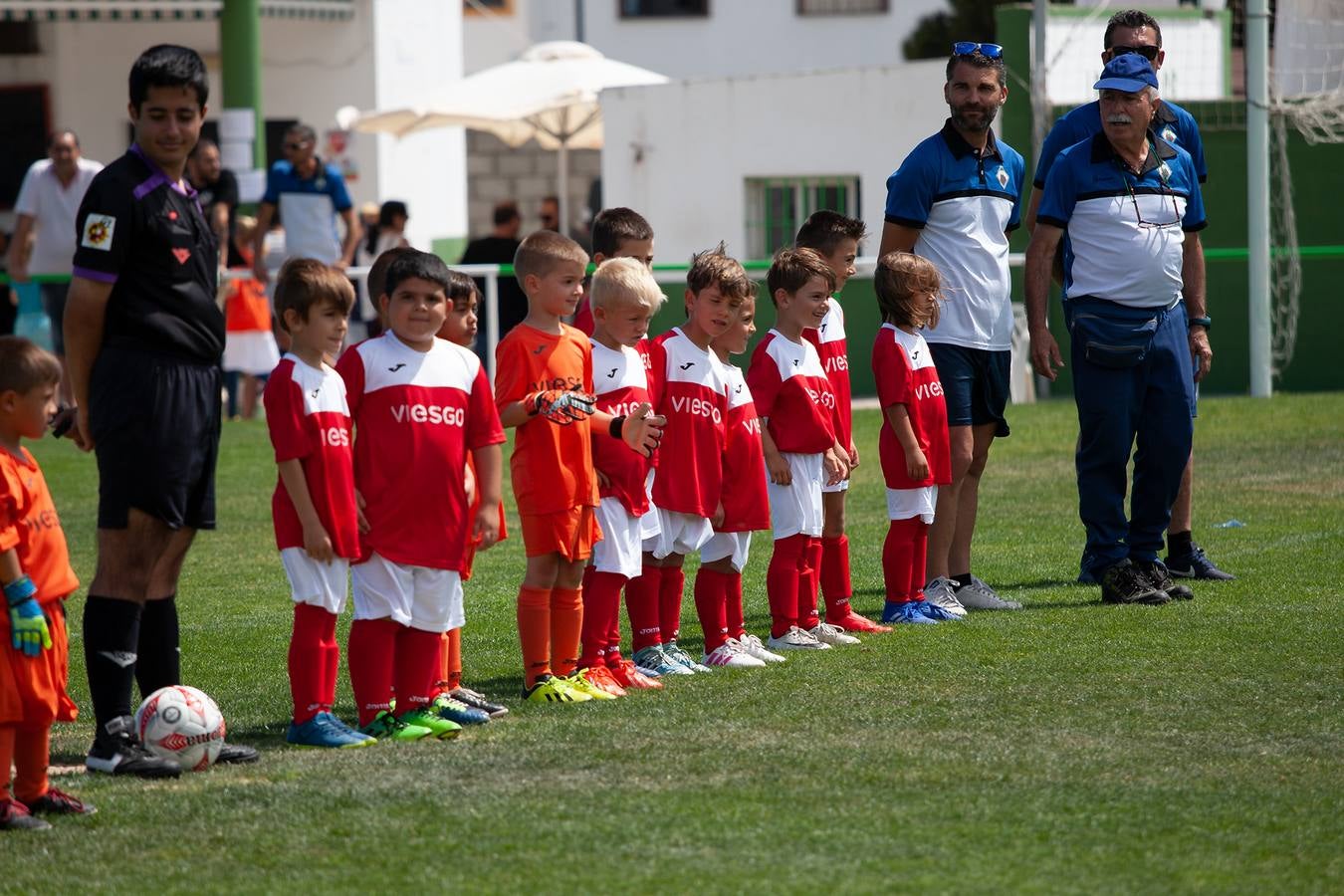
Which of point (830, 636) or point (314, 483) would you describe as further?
point (830, 636)

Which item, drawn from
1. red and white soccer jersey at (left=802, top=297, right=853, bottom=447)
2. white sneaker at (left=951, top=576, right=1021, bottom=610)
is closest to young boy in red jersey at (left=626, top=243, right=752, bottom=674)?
red and white soccer jersey at (left=802, top=297, right=853, bottom=447)

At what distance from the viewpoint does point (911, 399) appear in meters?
7.96

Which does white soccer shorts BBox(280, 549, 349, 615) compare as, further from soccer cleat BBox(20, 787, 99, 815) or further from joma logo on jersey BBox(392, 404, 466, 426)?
soccer cleat BBox(20, 787, 99, 815)

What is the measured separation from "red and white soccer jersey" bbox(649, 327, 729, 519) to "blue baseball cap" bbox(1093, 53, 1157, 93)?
226 cm

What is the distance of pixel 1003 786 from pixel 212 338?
2602mm

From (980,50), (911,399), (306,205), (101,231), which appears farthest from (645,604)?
(306,205)

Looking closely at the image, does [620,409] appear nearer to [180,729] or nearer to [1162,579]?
[180,729]

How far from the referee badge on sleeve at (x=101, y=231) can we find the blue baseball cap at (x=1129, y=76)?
13.9 feet

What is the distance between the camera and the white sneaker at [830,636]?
752 cm

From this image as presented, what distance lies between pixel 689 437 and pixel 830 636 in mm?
1124

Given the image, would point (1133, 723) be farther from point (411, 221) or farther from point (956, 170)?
point (411, 221)

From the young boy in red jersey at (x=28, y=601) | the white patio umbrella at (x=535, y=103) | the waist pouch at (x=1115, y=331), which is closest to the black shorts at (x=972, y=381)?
the waist pouch at (x=1115, y=331)

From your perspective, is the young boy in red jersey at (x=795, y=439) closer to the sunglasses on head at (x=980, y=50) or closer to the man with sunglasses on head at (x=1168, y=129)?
the sunglasses on head at (x=980, y=50)

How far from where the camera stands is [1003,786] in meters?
5.25
